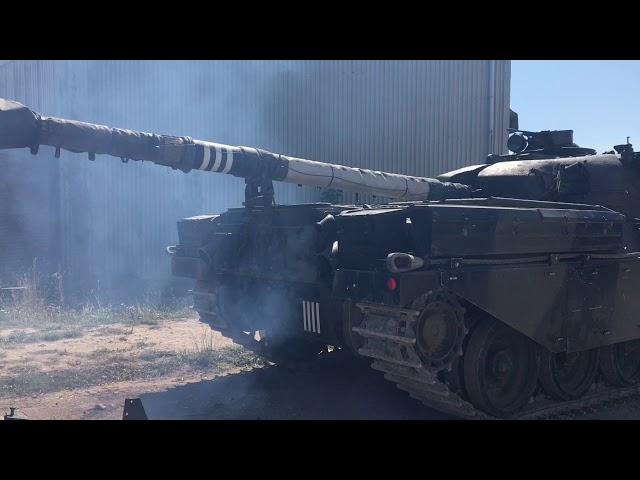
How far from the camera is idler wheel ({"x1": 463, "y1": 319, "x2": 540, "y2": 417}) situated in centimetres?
544

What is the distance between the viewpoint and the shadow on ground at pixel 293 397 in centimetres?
581

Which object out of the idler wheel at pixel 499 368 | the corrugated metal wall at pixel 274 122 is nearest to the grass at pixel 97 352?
the corrugated metal wall at pixel 274 122

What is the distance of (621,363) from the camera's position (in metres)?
7.07

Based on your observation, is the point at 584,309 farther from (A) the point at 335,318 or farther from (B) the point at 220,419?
(B) the point at 220,419

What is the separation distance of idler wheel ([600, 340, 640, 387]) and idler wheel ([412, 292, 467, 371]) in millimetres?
2349

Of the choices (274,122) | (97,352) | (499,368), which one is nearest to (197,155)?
(499,368)

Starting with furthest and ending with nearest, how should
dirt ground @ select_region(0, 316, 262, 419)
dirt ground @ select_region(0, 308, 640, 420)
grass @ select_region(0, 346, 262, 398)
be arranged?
grass @ select_region(0, 346, 262, 398) < dirt ground @ select_region(0, 316, 262, 419) < dirt ground @ select_region(0, 308, 640, 420)

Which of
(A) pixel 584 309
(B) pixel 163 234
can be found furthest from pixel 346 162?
(A) pixel 584 309

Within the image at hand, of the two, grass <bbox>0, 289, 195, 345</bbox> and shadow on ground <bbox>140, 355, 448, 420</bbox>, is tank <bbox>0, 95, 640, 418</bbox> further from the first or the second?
grass <bbox>0, 289, 195, 345</bbox>

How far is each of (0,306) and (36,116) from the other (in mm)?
7223

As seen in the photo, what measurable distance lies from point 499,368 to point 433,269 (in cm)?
130

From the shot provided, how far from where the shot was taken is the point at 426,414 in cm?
593

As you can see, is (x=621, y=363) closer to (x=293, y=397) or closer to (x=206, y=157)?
(x=293, y=397)

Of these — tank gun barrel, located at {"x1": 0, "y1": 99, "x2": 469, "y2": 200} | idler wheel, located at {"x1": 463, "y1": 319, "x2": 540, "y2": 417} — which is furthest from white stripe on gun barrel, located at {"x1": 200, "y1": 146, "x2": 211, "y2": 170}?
idler wheel, located at {"x1": 463, "y1": 319, "x2": 540, "y2": 417}
